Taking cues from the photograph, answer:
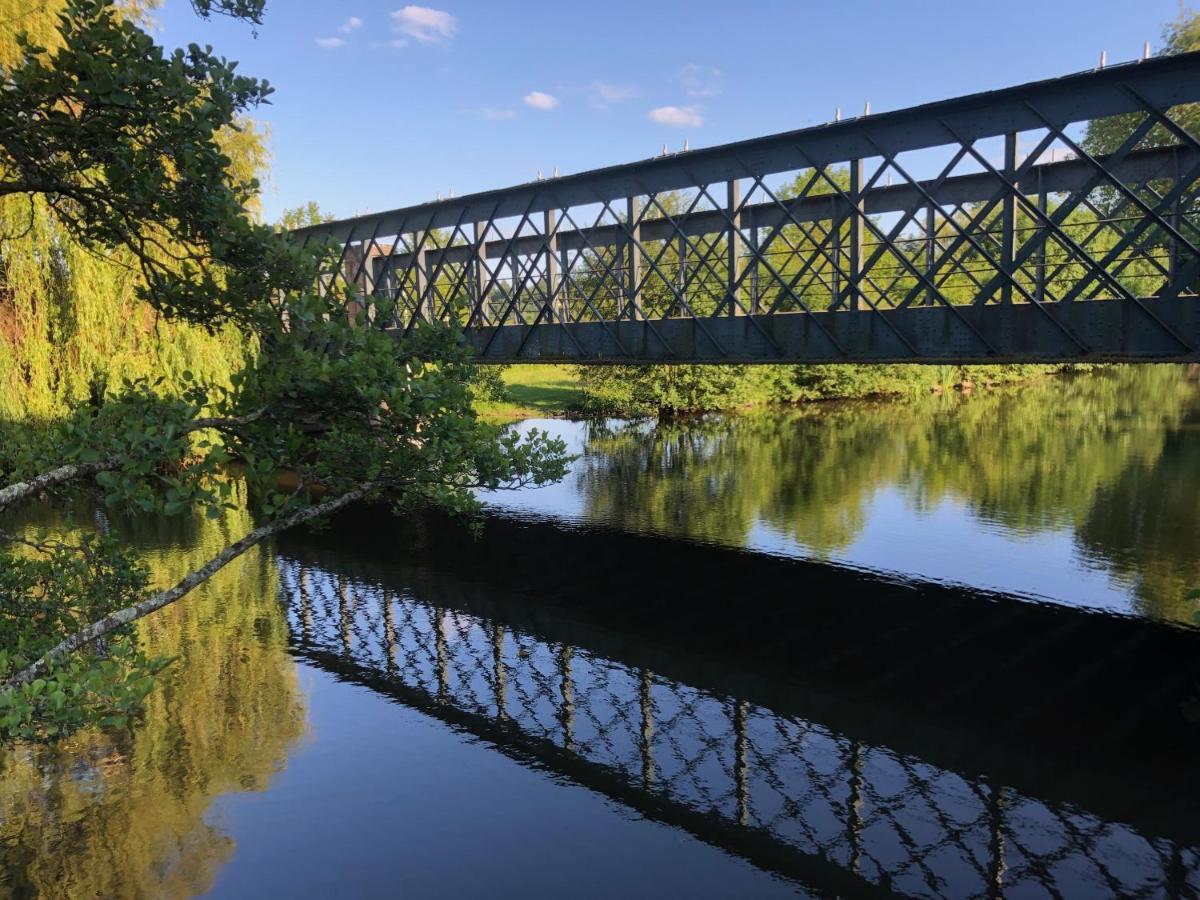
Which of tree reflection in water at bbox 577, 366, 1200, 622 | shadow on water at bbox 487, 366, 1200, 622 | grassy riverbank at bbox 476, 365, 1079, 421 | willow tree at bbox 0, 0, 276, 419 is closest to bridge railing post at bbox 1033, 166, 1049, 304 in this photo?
shadow on water at bbox 487, 366, 1200, 622

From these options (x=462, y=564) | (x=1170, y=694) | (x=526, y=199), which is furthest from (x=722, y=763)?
(x=526, y=199)

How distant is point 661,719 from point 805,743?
6.86ft

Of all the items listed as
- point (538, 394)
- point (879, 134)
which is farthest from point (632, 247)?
point (538, 394)

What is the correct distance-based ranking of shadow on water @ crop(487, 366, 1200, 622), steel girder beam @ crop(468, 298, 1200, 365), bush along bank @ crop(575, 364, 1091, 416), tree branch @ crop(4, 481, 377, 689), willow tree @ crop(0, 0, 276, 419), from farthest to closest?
1. bush along bank @ crop(575, 364, 1091, 416)
2. willow tree @ crop(0, 0, 276, 419)
3. shadow on water @ crop(487, 366, 1200, 622)
4. steel girder beam @ crop(468, 298, 1200, 365)
5. tree branch @ crop(4, 481, 377, 689)

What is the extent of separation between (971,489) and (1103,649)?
13227mm

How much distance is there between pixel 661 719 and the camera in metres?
12.9

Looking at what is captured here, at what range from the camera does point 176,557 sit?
21062mm

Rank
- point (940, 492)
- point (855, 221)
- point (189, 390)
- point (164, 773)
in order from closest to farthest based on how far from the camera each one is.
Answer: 1. point (189, 390)
2. point (164, 773)
3. point (855, 221)
4. point (940, 492)

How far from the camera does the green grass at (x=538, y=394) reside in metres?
49.6

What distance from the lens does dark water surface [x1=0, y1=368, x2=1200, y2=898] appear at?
948 centimetres

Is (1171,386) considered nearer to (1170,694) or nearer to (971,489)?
(971,489)

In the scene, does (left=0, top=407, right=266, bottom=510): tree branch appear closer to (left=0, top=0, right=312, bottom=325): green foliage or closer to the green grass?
(left=0, top=0, right=312, bottom=325): green foliage

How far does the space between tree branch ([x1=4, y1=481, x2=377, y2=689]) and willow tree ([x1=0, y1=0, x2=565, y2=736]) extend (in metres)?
0.02

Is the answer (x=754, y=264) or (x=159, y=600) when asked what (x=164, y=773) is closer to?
(x=159, y=600)
